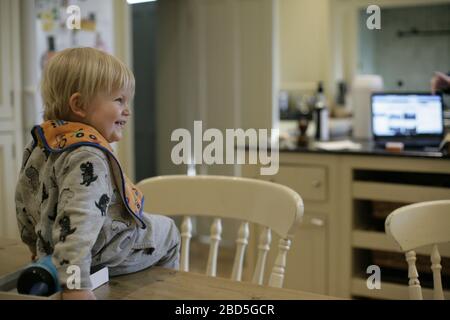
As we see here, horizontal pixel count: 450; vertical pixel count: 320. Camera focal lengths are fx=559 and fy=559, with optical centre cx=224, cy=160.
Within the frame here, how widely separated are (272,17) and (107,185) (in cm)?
324

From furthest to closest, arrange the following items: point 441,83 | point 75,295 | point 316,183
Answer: point 441,83, point 316,183, point 75,295

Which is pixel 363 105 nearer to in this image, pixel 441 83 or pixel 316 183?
pixel 441 83

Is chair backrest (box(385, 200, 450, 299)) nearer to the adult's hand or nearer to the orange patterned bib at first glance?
the orange patterned bib

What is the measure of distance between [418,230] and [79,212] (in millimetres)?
664

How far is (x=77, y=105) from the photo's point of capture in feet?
3.07

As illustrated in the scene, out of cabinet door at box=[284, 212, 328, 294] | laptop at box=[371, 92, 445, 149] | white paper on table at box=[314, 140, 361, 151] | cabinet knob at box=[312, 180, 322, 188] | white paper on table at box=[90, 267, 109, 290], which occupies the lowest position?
cabinet door at box=[284, 212, 328, 294]

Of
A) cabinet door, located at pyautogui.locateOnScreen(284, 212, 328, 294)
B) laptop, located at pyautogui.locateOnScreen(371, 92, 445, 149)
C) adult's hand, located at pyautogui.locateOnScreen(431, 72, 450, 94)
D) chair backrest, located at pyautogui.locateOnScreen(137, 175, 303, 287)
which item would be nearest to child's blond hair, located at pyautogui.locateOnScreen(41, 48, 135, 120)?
chair backrest, located at pyautogui.locateOnScreen(137, 175, 303, 287)

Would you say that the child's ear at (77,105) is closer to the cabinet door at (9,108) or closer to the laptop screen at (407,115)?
the laptop screen at (407,115)

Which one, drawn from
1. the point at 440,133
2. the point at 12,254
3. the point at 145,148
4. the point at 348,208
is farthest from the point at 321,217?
the point at 145,148

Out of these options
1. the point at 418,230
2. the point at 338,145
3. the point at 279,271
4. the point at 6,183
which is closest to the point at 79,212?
the point at 279,271

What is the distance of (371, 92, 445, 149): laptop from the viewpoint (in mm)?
2635

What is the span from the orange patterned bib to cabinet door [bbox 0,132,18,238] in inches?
90.5

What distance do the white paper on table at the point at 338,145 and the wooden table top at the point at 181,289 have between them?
168 centimetres

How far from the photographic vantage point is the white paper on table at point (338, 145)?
2564mm
